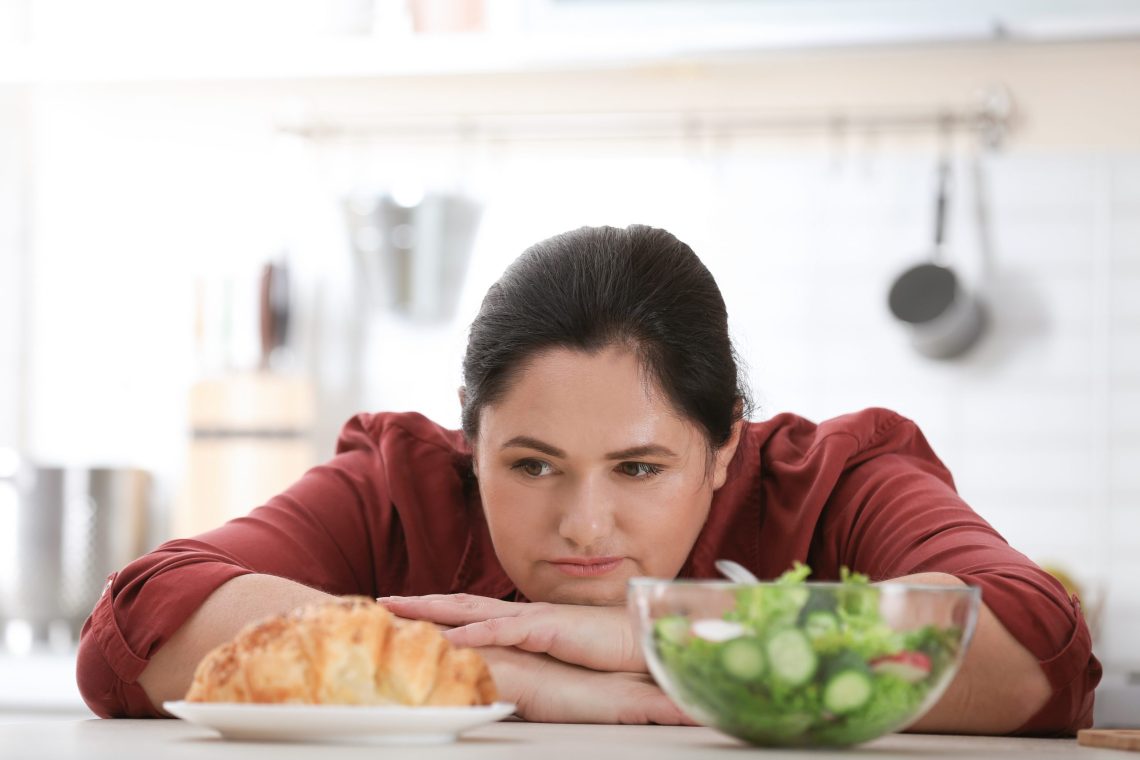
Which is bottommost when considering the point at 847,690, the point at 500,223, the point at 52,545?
the point at 52,545

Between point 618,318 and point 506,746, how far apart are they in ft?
1.90

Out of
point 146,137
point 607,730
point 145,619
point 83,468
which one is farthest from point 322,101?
point 607,730

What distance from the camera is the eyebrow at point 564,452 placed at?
1.19 metres

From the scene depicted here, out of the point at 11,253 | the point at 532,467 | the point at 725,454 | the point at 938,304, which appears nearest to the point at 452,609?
the point at 532,467

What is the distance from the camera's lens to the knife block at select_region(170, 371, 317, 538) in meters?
2.49

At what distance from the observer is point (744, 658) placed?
0.68 m

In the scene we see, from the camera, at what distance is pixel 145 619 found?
3.87 ft

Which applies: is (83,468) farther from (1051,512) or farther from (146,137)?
(1051,512)

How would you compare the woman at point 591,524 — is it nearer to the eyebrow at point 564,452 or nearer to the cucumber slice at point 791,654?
the eyebrow at point 564,452

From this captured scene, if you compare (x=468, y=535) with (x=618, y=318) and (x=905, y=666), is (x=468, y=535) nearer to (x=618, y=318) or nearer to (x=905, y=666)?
(x=618, y=318)

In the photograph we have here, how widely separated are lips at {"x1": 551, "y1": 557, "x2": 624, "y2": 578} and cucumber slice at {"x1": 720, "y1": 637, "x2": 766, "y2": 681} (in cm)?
53

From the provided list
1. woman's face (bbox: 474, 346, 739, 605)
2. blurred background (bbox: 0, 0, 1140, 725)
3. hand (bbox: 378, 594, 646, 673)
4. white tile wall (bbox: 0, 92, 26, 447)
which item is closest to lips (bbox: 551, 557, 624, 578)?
woman's face (bbox: 474, 346, 739, 605)

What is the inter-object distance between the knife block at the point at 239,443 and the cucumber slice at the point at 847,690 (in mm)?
1898

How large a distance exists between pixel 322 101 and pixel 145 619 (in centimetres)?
165
